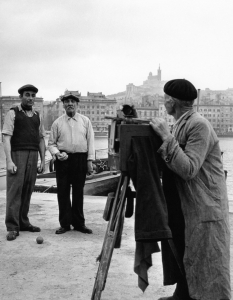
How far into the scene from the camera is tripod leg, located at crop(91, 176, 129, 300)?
8.55 feet

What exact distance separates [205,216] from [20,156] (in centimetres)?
342

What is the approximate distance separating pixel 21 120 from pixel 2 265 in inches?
80.3

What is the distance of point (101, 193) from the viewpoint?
1131 centimetres

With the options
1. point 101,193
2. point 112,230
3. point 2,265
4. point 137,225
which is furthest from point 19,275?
point 101,193

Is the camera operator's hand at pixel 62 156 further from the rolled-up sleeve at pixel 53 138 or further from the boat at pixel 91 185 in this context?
the boat at pixel 91 185

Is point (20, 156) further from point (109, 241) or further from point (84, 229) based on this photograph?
point (109, 241)

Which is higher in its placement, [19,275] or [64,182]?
[64,182]

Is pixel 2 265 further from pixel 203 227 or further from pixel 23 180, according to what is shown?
pixel 203 227

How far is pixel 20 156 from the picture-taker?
209 inches

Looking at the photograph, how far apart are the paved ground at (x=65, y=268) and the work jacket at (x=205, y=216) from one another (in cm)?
96

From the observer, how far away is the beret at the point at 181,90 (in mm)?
2541

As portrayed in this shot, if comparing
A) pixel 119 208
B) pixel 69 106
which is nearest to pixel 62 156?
pixel 69 106

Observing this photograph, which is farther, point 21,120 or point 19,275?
point 21,120

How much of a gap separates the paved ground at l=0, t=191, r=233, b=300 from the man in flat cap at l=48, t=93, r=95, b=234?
244 mm
